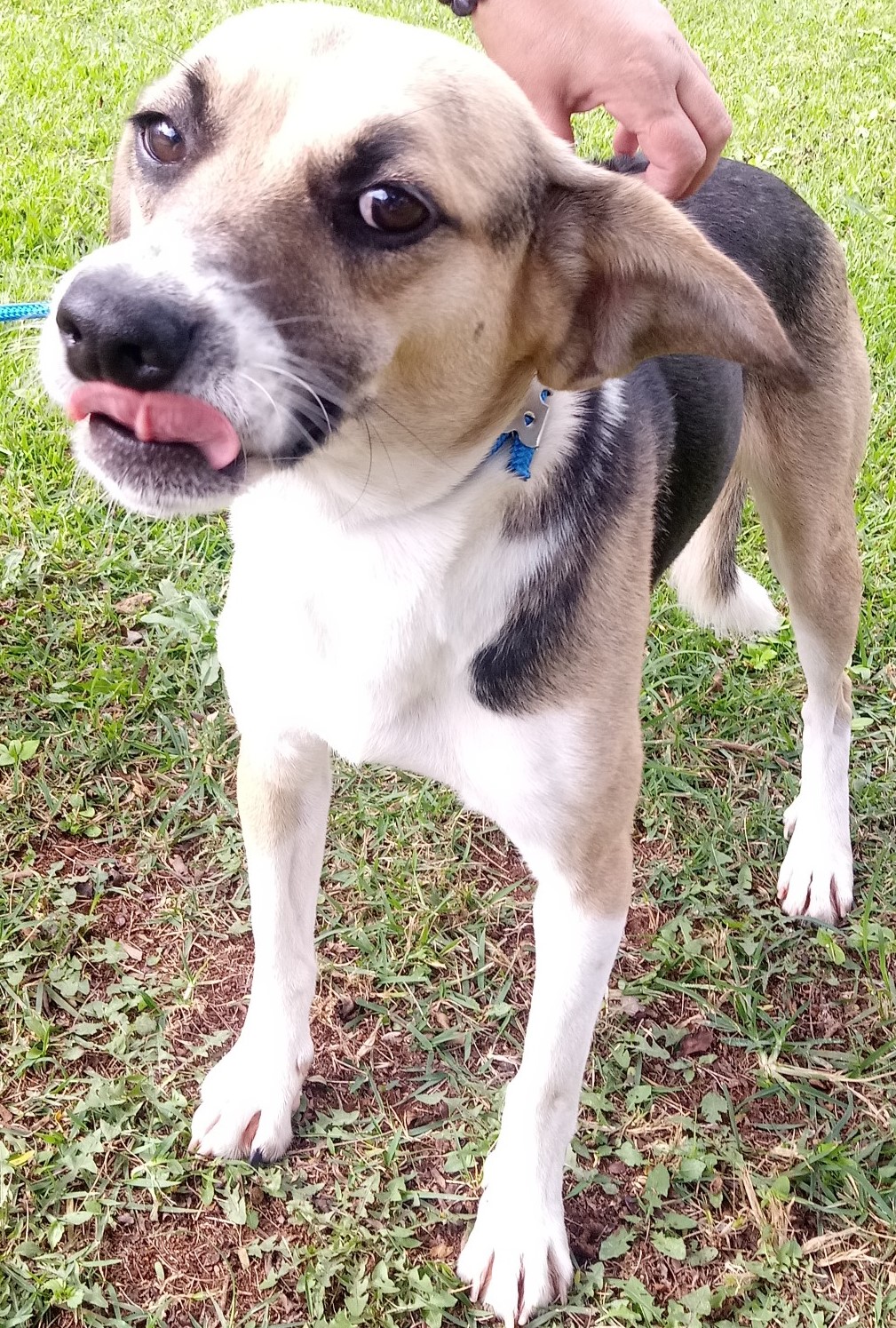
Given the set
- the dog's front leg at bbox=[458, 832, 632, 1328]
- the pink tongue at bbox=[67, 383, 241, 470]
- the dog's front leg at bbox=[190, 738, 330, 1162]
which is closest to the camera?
the pink tongue at bbox=[67, 383, 241, 470]

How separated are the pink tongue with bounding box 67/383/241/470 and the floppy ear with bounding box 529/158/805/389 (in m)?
0.68

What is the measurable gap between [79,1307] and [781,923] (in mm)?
2222

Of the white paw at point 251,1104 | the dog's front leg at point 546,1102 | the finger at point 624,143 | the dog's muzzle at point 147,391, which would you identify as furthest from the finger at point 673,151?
the white paw at point 251,1104

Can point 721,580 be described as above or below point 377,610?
below

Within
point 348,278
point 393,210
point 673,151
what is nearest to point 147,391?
point 348,278

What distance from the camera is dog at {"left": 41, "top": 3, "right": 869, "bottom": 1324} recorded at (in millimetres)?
1759

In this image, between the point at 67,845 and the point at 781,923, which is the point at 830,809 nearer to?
the point at 781,923

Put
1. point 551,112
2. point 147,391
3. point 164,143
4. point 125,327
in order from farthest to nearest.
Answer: point 551,112 → point 164,143 → point 147,391 → point 125,327

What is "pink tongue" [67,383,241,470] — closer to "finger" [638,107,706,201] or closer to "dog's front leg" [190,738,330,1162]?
"dog's front leg" [190,738,330,1162]

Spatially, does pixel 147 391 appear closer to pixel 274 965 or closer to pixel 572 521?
pixel 572 521

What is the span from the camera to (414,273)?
1.88 m

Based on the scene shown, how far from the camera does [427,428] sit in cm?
200

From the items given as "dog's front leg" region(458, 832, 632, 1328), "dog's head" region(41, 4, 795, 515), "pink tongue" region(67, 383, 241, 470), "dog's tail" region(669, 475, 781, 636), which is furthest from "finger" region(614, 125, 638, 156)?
"dog's front leg" region(458, 832, 632, 1328)

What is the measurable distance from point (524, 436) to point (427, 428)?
0.26m
